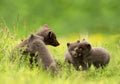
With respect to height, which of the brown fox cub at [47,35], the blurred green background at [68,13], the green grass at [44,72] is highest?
the blurred green background at [68,13]

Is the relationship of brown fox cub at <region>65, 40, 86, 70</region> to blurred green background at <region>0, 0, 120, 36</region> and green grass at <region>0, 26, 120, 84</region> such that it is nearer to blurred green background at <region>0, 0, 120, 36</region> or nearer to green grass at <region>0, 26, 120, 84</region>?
green grass at <region>0, 26, 120, 84</region>

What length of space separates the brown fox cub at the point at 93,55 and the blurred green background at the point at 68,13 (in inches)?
533

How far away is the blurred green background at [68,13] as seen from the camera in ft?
88.7

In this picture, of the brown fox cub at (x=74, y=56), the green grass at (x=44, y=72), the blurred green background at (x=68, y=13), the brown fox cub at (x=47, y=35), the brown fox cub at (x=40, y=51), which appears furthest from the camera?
the blurred green background at (x=68, y=13)

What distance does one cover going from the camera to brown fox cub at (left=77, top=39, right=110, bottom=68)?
12.1 m

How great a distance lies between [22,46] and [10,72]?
206 centimetres

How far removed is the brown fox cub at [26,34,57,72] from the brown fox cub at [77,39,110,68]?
939 mm

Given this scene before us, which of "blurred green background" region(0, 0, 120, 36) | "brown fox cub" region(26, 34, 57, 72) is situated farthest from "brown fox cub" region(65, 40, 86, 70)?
"blurred green background" region(0, 0, 120, 36)

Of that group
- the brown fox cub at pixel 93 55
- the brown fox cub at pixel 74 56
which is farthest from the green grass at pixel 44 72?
the brown fox cub at pixel 74 56

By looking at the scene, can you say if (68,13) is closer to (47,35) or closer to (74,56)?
(47,35)

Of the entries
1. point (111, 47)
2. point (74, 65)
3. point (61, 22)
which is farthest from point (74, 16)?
point (74, 65)

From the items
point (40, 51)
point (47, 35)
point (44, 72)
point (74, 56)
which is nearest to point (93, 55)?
point (74, 56)

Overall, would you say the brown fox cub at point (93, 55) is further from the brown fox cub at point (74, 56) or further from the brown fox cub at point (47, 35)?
the brown fox cub at point (47, 35)

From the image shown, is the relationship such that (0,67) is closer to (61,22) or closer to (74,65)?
(74,65)
